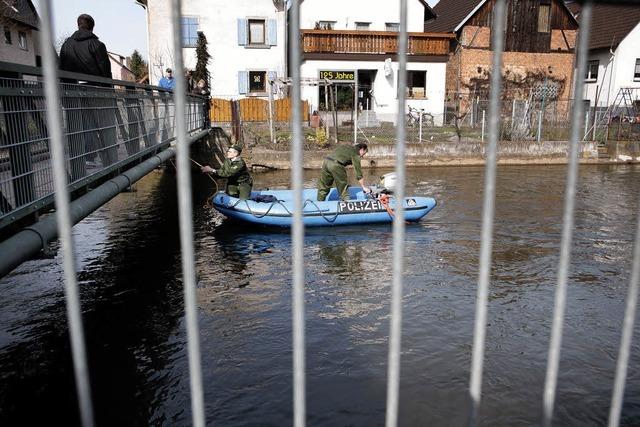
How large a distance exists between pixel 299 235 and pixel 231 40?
2770 cm

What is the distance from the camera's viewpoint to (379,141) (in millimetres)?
21375

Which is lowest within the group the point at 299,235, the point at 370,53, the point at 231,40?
the point at 299,235

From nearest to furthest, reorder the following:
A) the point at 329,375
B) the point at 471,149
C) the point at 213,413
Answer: the point at 213,413
the point at 329,375
the point at 471,149

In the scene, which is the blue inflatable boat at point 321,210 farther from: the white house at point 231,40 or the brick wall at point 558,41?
the brick wall at point 558,41

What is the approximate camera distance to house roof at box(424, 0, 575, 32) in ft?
97.7

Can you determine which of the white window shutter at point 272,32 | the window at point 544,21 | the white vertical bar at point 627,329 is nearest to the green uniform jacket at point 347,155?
the white vertical bar at point 627,329

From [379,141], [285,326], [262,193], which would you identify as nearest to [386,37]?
[379,141]

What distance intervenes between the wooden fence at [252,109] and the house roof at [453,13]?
1105 centimetres

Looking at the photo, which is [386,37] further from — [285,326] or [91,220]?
[285,326]

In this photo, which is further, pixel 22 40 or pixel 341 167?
pixel 22 40

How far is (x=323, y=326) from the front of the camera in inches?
245

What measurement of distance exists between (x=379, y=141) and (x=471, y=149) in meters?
3.50

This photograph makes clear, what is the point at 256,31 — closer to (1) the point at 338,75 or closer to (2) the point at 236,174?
(1) the point at 338,75

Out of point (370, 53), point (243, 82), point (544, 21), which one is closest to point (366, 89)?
point (370, 53)
